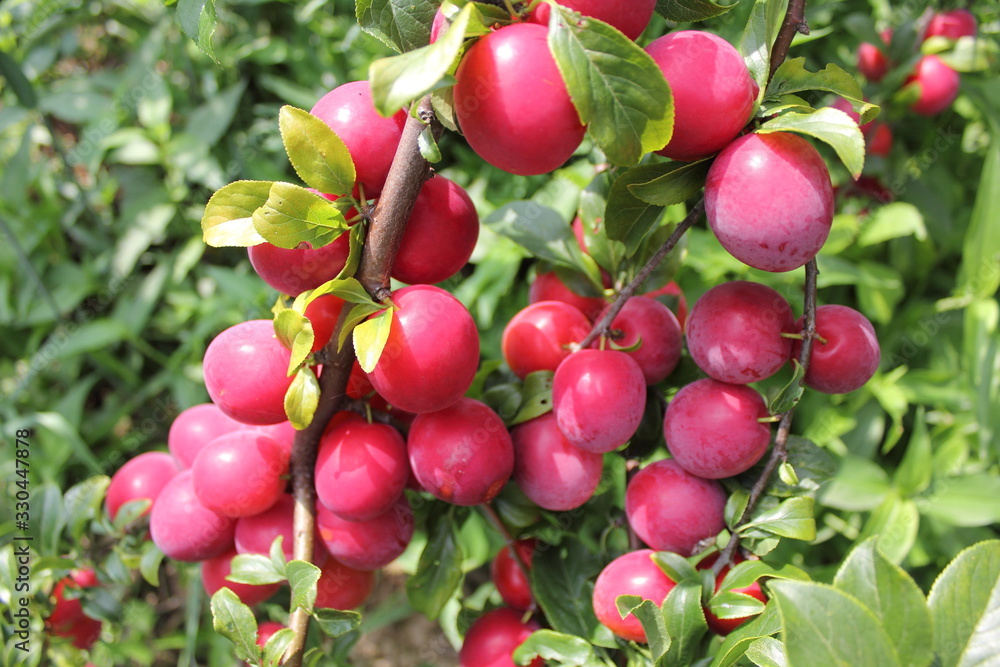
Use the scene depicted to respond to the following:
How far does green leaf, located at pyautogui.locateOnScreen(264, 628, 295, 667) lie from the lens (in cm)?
57

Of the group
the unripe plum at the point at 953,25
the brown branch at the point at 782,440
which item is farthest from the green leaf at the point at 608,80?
the unripe plum at the point at 953,25

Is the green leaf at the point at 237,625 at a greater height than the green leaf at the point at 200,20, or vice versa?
the green leaf at the point at 200,20

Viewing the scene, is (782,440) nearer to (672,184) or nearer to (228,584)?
(672,184)

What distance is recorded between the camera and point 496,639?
77 centimetres

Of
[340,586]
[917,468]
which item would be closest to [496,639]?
[340,586]

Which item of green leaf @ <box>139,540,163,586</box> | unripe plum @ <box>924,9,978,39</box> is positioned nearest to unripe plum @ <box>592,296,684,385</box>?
green leaf @ <box>139,540,163,586</box>

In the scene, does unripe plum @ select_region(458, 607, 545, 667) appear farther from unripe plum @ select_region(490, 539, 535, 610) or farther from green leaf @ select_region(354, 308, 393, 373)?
green leaf @ select_region(354, 308, 393, 373)

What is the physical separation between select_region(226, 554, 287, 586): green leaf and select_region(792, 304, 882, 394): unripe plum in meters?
0.52

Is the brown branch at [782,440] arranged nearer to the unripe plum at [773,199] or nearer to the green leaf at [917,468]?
the unripe plum at [773,199]

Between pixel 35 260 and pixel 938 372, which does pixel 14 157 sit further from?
pixel 938 372

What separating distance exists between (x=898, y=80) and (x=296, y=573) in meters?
1.39

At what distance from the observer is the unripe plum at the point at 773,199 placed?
512mm

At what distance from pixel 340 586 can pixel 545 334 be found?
35 cm

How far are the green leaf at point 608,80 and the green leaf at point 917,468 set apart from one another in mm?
1015
